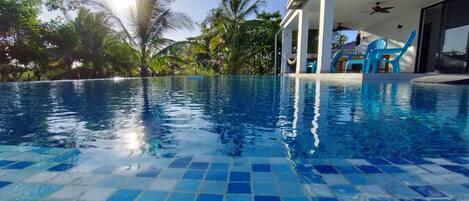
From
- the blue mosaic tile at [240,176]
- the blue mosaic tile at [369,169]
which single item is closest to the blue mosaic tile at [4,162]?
the blue mosaic tile at [240,176]

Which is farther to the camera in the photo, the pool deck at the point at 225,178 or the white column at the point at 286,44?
the white column at the point at 286,44

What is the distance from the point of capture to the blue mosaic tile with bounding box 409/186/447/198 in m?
1.15

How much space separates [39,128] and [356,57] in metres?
10.3

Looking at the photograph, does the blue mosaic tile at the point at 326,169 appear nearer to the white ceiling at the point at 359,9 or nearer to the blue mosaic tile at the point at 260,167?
the blue mosaic tile at the point at 260,167

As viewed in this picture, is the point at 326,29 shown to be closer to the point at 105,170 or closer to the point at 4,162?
the point at 105,170

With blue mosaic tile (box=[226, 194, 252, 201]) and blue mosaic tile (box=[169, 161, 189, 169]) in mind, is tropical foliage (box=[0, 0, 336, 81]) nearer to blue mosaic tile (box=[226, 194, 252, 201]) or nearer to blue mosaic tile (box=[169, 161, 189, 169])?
blue mosaic tile (box=[169, 161, 189, 169])

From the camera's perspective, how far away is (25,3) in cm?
1398

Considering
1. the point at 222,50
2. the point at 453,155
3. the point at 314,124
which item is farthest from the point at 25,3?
the point at 453,155

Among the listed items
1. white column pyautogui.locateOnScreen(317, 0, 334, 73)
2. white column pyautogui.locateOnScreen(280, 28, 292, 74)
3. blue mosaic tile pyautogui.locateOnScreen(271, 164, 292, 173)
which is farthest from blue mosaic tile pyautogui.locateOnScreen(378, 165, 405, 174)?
white column pyautogui.locateOnScreen(280, 28, 292, 74)

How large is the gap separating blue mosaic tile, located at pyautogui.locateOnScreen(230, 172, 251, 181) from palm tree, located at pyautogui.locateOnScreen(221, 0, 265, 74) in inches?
585

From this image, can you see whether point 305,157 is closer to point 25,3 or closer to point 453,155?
point 453,155

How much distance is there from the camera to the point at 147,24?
11820 millimetres

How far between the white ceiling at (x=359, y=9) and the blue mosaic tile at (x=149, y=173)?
978 cm

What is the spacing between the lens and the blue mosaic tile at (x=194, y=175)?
1341 mm
